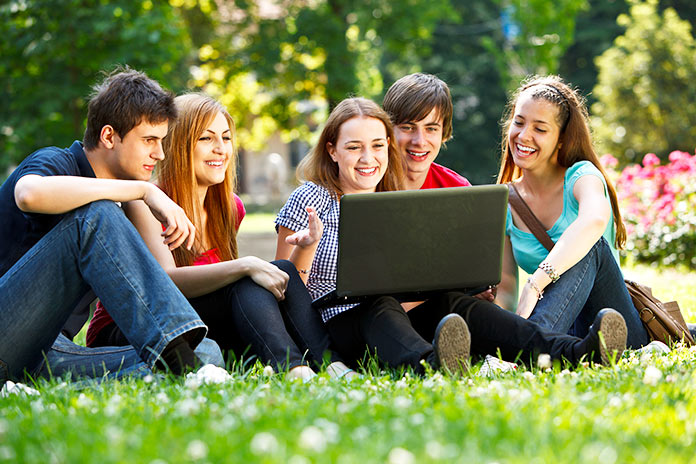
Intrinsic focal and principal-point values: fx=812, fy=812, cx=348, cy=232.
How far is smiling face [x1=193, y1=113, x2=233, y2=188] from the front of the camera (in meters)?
4.24

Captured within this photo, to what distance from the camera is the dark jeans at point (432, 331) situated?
134 inches

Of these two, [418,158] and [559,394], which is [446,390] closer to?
[559,394]

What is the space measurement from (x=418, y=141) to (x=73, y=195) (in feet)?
7.05

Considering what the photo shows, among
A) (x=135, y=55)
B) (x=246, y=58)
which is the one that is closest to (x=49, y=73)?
(x=135, y=55)

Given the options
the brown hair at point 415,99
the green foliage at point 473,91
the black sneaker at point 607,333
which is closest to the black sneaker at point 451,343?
the black sneaker at point 607,333

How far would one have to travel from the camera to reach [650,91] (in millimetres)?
18750

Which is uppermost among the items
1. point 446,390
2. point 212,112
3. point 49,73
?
point 49,73

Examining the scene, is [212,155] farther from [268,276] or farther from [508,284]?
[508,284]

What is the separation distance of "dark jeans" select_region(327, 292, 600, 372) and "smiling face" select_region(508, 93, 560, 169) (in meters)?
1.15

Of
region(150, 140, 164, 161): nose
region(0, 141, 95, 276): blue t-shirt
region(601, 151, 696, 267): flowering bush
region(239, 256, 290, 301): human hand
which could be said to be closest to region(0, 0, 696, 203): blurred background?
region(601, 151, 696, 267): flowering bush

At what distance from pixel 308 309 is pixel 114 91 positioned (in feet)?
4.47

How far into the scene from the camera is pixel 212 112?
169 inches

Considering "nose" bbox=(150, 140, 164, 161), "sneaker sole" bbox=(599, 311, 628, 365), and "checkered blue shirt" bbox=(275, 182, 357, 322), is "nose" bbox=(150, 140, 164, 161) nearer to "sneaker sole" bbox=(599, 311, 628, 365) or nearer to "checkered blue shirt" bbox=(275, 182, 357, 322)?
"checkered blue shirt" bbox=(275, 182, 357, 322)

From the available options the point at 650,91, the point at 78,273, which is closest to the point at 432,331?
the point at 78,273
